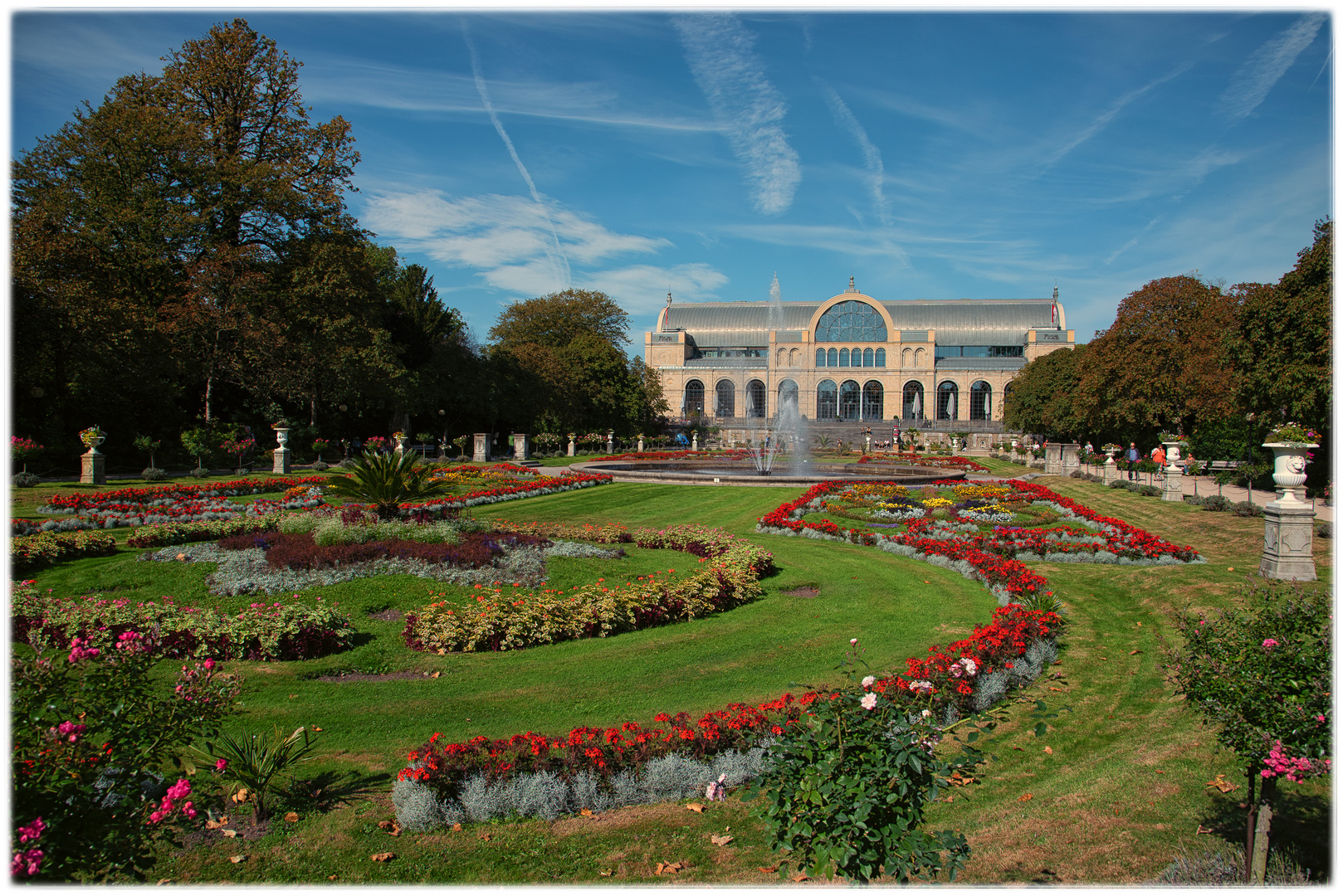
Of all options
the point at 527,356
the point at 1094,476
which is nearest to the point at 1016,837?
the point at 1094,476

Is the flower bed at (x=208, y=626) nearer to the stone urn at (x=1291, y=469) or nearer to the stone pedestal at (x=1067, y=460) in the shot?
the stone urn at (x=1291, y=469)

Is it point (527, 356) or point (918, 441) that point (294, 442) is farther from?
point (918, 441)

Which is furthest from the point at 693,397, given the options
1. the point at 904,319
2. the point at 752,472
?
the point at 752,472

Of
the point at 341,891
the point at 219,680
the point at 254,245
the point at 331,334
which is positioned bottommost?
the point at 341,891

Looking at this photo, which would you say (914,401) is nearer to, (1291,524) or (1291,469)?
(1291,469)

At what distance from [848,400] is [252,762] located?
226ft

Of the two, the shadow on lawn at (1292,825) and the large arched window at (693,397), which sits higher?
the large arched window at (693,397)

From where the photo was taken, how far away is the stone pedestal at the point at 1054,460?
89.5 ft

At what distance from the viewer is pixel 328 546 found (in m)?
8.44

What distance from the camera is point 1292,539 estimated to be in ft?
26.3

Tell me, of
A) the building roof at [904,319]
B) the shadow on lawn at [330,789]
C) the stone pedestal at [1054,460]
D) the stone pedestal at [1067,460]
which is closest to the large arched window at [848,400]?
the building roof at [904,319]

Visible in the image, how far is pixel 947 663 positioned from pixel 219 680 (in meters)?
4.76

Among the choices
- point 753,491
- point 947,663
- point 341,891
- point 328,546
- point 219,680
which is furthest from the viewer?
point 753,491

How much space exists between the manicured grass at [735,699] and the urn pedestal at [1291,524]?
1.52 feet
